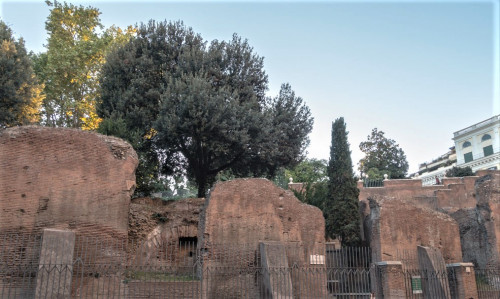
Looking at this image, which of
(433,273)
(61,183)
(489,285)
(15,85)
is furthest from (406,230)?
(15,85)

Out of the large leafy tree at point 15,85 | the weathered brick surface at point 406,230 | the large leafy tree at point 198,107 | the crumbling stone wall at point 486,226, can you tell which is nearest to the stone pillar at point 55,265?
the large leafy tree at point 198,107

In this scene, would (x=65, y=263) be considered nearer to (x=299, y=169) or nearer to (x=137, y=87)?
(x=137, y=87)

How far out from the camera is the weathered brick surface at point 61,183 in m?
10.3

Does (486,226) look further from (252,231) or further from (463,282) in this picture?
A: (252,231)

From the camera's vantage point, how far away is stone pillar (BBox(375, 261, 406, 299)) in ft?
40.6

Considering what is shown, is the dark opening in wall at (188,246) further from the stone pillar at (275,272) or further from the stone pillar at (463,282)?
the stone pillar at (463,282)

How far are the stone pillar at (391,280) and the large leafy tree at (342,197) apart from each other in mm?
4740

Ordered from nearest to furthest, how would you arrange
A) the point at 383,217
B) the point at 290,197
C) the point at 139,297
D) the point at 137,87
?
the point at 139,297 → the point at 290,197 → the point at 383,217 → the point at 137,87

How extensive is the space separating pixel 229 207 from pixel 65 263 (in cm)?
442

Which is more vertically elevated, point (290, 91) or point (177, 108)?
point (290, 91)

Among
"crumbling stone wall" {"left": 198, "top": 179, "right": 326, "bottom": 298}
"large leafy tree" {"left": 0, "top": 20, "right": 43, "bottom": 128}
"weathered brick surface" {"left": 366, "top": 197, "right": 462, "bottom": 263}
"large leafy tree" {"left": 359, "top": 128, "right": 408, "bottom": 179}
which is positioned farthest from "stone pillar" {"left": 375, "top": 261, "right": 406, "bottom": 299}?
"large leafy tree" {"left": 359, "top": 128, "right": 408, "bottom": 179}

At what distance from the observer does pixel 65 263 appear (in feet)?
30.2

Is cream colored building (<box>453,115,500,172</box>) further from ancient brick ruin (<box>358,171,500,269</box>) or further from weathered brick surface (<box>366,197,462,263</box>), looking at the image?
weathered brick surface (<box>366,197,462,263</box>)

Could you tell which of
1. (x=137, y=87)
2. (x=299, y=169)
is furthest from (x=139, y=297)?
(x=299, y=169)
